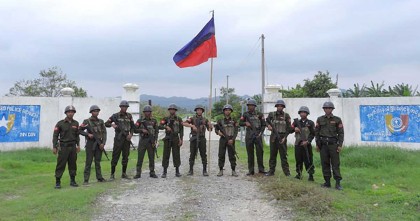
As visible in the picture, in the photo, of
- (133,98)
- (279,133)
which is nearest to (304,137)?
(279,133)

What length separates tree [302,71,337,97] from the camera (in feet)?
85.0

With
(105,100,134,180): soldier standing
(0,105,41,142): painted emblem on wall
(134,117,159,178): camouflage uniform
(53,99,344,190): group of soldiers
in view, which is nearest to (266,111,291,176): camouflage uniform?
(53,99,344,190): group of soldiers

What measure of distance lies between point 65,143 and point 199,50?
4.14m

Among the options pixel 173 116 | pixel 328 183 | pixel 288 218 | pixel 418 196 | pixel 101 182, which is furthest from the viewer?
pixel 173 116

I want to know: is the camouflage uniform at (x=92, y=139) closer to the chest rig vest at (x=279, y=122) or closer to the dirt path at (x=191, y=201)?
the dirt path at (x=191, y=201)

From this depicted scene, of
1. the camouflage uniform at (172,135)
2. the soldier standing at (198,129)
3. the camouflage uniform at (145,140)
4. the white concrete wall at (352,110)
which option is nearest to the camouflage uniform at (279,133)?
the soldier standing at (198,129)

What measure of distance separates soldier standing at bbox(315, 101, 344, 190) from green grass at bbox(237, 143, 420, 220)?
0.37m

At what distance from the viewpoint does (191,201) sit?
6.51 metres

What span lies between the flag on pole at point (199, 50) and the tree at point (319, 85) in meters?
17.5

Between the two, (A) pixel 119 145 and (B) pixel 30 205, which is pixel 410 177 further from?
(B) pixel 30 205

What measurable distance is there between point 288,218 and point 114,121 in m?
5.04

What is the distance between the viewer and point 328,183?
7781 millimetres

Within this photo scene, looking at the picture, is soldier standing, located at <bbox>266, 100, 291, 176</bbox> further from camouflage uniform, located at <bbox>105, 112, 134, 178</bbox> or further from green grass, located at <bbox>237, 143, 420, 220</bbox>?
camouflage uniform, located at <bbox>105, 112, 134, 178</bbox>

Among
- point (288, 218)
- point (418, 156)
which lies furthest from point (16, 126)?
point (418, 156)
